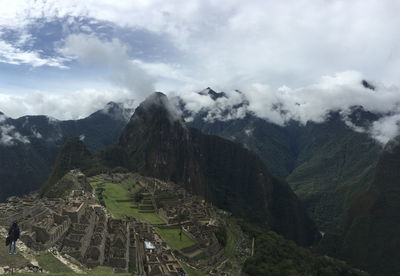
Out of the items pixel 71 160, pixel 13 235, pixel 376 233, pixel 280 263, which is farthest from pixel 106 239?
pixel 376 233

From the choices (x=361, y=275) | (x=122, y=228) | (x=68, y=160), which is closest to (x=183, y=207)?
(x=122, y=228)

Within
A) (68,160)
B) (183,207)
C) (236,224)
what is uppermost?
(68,160)

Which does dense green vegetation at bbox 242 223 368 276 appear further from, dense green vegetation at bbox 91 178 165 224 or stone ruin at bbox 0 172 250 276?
dense green vegetation at bbox 91 178 165 224

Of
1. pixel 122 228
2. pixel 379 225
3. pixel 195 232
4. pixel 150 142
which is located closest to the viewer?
pixel 122 228

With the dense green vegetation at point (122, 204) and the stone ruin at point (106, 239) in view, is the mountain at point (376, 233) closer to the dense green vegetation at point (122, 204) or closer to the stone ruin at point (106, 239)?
the dense green vegetation at point (122, 204)

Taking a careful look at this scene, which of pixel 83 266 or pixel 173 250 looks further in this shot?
pixel 173 250

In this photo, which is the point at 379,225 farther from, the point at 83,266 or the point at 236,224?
the point at 83,266

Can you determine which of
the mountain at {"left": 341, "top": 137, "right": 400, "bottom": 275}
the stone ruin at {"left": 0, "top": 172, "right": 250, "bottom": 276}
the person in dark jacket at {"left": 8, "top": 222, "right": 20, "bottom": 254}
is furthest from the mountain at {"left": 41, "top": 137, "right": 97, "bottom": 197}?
the mountain at {"left": 341, "top": 137, "right": 400, "bottom": 275}

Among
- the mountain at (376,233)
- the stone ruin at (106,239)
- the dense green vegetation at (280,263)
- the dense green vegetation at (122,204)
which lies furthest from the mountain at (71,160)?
the mountain at (376,233)

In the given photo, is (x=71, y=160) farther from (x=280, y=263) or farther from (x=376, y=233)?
(x=376, y=233)
